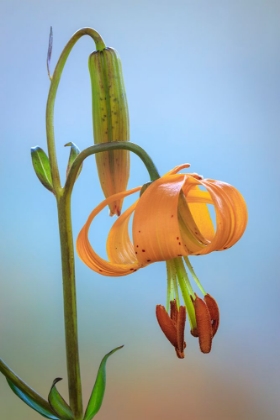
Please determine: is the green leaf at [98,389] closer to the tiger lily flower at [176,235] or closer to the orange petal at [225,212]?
the tiger lily flower at [176,235]

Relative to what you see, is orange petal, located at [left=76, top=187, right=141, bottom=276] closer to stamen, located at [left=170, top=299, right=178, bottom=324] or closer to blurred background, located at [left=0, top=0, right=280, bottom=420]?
stamen, located at [left=170, top=299, right=178, bottom=324]

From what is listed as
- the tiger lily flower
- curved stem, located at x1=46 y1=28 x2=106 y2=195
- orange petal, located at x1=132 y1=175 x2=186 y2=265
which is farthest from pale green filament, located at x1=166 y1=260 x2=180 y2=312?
curved stem, located at x1=46 y1=28 x2=106 y2=195

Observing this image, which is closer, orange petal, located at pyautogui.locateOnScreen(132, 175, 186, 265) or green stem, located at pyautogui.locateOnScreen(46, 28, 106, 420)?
orange petal, located at pyautogui.locateOnScreen(132, 175, 186, 265)

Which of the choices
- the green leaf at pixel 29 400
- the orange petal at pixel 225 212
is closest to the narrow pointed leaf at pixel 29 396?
the green leaf at pixel 29 400

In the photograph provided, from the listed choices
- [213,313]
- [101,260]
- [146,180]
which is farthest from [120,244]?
[146,180]

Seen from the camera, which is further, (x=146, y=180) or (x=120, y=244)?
(x=146, y=180)

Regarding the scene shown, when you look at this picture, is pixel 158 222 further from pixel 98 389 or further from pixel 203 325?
pixel 98 389
